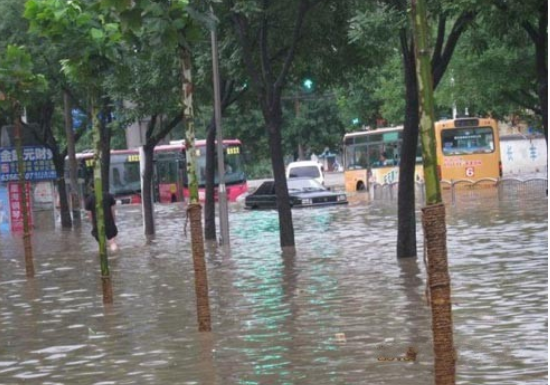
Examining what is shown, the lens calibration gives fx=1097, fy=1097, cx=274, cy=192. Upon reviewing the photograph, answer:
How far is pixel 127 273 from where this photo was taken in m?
20.5

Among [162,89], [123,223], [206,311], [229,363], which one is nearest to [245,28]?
[162,89]

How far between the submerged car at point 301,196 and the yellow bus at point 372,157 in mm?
5614

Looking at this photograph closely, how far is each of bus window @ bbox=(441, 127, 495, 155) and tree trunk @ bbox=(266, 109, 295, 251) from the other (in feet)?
85.3

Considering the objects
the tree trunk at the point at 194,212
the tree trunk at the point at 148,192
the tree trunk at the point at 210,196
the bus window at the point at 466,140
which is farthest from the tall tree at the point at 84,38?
the bus window at the point at 466,140

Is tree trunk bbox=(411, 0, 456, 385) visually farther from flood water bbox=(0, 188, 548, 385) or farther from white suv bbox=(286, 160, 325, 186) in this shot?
white suv bbox=(286, 160, 325, 186)

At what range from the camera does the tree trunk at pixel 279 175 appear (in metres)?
23.1

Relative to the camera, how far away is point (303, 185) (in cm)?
4547

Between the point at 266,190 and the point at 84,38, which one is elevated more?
the point at 84,38

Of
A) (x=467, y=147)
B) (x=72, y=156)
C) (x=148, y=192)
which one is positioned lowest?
(x=148, y=192)

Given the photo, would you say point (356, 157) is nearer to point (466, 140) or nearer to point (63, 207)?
point (466, 140)

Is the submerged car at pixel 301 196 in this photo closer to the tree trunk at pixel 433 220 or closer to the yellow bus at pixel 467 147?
the yellow bus at pixel 467 147

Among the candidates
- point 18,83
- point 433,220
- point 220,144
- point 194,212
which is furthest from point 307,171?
point 433,220

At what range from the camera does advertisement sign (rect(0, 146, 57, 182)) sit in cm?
4028

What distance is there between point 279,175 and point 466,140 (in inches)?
1050
